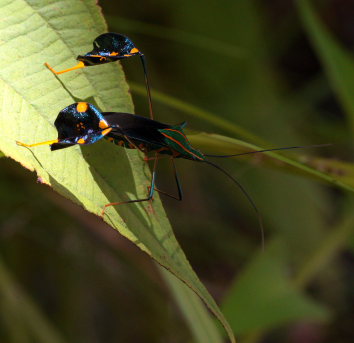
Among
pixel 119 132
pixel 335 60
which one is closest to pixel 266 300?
pixel 335 60

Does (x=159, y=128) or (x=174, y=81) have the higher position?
(x=159, y=128)

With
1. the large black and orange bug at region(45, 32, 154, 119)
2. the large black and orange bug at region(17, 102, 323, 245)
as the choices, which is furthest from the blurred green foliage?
the large black and orange bug at region(45, 32, 154, 119)

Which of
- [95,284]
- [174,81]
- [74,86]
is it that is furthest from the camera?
[174,81]

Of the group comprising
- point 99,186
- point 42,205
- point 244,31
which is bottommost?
point 42,205

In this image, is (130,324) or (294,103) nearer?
(130,324)

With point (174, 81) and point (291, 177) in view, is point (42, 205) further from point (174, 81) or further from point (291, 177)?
point (291, 177)

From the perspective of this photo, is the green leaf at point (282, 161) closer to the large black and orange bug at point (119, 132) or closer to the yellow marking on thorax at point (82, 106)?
the large black and orange bug at point (119, 132)

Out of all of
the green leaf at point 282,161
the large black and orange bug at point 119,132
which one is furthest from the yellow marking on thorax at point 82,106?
the green leaf at point 282,161

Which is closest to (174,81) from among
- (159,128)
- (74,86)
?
(159,128)
